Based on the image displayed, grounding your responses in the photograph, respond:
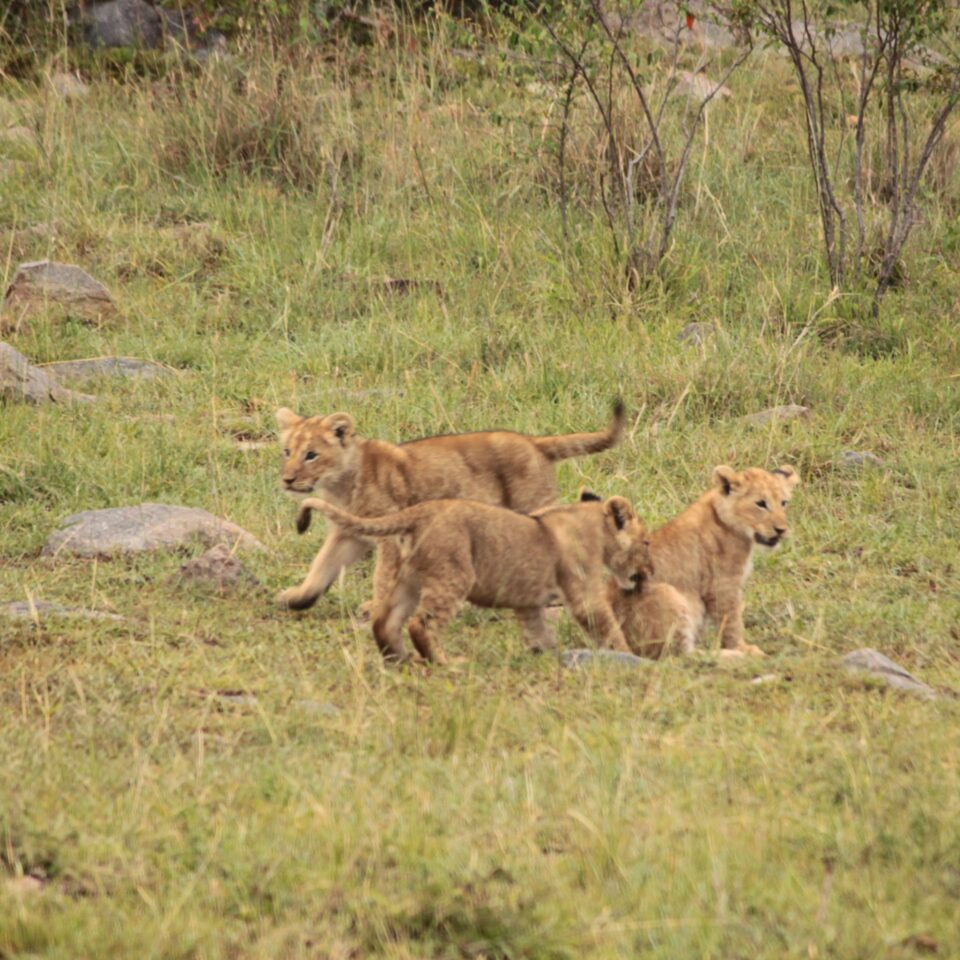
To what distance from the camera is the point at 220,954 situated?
11.4ft

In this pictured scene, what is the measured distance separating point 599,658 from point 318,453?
177cm

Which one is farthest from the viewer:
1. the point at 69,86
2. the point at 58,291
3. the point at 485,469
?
the point at 69,86

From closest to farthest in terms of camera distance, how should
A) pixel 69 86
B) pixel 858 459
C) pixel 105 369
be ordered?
pixel 858 459, pixel 105 369, pixel 69 86

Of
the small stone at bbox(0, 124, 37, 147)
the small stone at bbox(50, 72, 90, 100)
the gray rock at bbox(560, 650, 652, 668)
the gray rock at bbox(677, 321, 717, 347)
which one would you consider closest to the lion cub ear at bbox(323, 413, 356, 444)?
the gray rock at bbox(560, 650, 652, 668)

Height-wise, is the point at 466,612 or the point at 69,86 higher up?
the point at 69,86

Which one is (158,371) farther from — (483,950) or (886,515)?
(483,950)

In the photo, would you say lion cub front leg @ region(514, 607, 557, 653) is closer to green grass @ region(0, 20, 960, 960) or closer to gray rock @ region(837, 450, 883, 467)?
green grass @ region(0, 20, 960, 960)

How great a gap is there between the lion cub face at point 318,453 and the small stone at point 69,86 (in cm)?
751

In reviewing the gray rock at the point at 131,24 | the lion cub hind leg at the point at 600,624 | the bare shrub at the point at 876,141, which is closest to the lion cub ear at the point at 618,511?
the lion cub hind leg at the point at 600,624

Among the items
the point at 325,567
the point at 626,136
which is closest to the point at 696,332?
the point at 626,136

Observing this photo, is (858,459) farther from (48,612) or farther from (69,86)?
(69,86)

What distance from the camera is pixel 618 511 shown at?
20.6 feet

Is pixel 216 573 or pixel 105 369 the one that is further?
pixel 105 369

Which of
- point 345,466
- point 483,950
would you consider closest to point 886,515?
point 345,466
